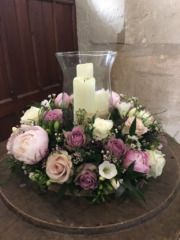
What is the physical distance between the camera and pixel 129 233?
54 centimetres

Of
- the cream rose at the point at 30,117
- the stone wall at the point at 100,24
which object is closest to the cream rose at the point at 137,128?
the cream rose at the point at 30,117

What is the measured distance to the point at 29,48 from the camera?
1456 millimetres

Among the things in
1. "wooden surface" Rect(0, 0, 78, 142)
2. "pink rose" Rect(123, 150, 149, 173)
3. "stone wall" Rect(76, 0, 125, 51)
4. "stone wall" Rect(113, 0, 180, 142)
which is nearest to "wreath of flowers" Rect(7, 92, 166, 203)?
"pink rose" Rect(123, 150, 149, 173)

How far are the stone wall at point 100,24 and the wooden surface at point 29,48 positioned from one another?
84 millimetres

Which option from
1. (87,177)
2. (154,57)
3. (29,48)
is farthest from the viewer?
(29,48)

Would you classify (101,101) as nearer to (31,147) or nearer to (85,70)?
(85,70)

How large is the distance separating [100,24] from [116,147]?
4.13 ft

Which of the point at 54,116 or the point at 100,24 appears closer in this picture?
the point at 54,116

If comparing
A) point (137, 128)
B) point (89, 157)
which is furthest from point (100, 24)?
point (89, 157)

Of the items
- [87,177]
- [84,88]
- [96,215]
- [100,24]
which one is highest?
[100,24]

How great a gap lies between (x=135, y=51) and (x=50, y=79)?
0.71m

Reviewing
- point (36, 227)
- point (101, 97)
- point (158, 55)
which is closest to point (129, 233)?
point (36, 227)

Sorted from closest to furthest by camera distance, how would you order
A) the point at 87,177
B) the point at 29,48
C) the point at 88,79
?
the point at 87,177
the point at 88,79
the point at 29,48

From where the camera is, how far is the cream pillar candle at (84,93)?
666 millimetres
